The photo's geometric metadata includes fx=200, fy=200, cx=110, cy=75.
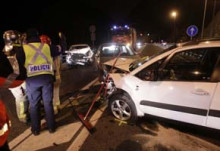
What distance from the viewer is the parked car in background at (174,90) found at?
3156 millimetres

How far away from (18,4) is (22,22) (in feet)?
9.36

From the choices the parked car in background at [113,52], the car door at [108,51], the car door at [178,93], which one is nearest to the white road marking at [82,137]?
the car door at [178,93]

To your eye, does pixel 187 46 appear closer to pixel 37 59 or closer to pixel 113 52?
pixel 37 59

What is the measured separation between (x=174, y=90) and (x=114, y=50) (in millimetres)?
5800

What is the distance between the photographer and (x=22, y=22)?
30562 millimetres

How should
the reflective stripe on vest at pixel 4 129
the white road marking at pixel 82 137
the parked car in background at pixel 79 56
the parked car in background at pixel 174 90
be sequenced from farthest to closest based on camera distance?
1. the parked car in background at pixel 79 56
2. the white road marking at pixel 82 137
3. the parked car in background at pixel 174 90
4. the reflective stripe on vest at pixel 4 129

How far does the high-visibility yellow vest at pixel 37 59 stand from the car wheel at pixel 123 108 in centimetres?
155

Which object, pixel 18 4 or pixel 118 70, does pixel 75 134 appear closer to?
pixel 118 70

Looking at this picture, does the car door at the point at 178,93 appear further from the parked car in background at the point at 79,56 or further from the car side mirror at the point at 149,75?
the parked car in background at the point at 79,56

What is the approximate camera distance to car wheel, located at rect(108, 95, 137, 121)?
4.11 meters

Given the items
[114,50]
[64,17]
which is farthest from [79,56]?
[64,17]

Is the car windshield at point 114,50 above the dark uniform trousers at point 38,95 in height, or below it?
above

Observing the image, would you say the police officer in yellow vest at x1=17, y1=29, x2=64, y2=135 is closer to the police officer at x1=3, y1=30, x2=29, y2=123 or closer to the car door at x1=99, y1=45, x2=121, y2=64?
the police officer at x1=3, y1=30, x2=29, y2=123

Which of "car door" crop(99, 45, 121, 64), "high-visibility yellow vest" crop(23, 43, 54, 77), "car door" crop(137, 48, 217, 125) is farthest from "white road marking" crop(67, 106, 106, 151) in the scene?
"car door" crop(99, 45, 121, 64)
